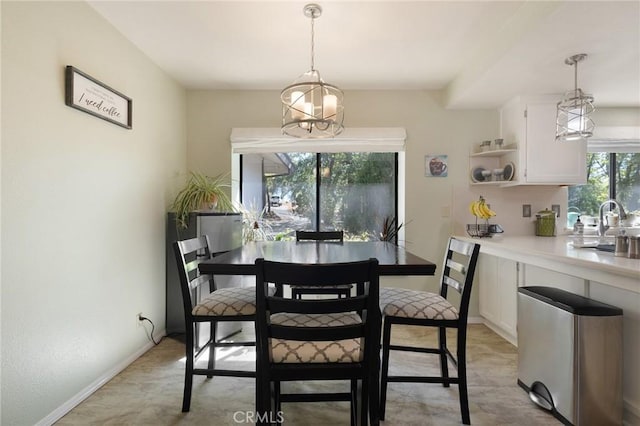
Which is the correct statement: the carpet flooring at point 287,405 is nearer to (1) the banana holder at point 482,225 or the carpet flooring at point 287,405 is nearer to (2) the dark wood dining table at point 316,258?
(2) the dark wood dining table at point 316,258

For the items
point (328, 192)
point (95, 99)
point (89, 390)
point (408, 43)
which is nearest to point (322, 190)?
point (328, 192)

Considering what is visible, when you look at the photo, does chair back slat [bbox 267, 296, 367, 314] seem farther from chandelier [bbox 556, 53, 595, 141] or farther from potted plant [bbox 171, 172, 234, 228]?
chandelier [bbox 556, 53, 595, 141]

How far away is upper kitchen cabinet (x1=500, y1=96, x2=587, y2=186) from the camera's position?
3107 mm

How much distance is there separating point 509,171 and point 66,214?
142 inches

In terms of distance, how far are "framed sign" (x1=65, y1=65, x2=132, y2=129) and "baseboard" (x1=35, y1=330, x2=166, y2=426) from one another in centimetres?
166

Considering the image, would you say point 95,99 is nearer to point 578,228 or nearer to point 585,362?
point 585,362

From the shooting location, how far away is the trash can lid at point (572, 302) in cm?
168

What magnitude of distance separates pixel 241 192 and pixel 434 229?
2.13m

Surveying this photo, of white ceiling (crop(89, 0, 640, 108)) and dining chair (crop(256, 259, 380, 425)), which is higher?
white ceiling (crop(89, 0, 640, 108))

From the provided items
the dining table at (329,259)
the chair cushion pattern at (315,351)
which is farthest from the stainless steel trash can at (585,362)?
the chair cushion pattern at (315,351)

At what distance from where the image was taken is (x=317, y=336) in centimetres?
133

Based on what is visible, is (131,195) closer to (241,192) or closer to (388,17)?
(241,192)

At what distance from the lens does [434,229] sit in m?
3.54

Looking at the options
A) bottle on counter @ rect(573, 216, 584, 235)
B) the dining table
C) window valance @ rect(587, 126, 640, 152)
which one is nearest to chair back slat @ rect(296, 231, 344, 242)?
the dining table
